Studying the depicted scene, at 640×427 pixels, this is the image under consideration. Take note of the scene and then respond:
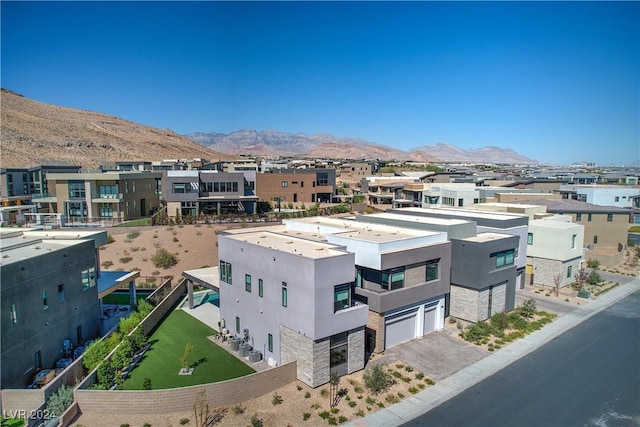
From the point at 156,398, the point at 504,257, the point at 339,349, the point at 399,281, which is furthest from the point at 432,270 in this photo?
the point at 156,398

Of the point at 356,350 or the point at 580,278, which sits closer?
the point at 356,350

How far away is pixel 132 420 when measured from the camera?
54.0ft

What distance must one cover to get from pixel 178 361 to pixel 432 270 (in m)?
15.0

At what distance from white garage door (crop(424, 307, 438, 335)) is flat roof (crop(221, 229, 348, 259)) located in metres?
7.46

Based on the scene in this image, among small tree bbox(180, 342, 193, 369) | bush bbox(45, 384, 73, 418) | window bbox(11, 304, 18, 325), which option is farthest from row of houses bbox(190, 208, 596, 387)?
window bbox(11, 304, 18, 325)

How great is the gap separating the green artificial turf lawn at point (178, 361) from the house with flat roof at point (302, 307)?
1.80m

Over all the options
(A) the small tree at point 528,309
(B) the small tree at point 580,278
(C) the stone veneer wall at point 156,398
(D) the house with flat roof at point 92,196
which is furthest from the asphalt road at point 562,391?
(D) the house with flat roof at point 92,196

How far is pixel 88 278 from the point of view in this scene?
23.6m

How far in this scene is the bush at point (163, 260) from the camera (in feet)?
131

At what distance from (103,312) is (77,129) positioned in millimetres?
122757

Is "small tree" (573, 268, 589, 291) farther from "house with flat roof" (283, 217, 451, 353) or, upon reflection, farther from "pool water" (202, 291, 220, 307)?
"pool water" (202, 291, 220, 307)

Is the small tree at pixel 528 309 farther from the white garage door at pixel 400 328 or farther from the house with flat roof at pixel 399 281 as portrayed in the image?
the white garage door at pixel 400 328

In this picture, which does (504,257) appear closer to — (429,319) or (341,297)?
(429,319)

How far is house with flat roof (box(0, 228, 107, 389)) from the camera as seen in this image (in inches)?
688
